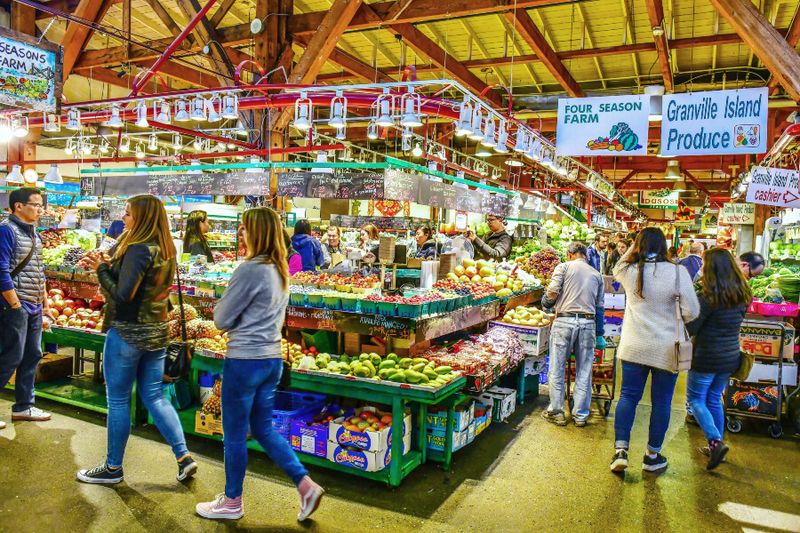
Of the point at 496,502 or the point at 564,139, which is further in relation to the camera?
the point at 564,139

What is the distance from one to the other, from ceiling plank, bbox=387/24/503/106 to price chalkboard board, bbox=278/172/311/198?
9.91ft

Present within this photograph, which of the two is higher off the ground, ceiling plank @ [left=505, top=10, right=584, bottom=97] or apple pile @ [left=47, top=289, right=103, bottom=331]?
ceiling plank @ [left=505, top=10, right=584, bottom=97]

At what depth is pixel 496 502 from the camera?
389 centimetres

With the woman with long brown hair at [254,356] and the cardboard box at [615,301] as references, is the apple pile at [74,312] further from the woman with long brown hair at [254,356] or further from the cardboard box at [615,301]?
the cardboard box at [615,301]

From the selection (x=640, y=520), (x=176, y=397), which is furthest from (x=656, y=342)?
(x=176, y=397)

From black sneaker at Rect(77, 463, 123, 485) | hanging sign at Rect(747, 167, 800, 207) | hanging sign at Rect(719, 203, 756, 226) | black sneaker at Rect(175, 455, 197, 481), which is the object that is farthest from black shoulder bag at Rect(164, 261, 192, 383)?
hanging sign at Rect(719, 203, 756, 226)

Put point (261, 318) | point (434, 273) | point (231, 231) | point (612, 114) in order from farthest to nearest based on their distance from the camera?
1. point (231, 231)
2. point (612, 114)
3. point (434, 273)
4. point (261, 318)

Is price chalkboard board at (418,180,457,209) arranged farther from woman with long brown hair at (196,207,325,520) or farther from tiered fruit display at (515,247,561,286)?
woman with long brown hair at (196,207,325,520)

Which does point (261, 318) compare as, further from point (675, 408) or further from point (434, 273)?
point (675, 408)

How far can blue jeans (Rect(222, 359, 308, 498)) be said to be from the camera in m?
3.27

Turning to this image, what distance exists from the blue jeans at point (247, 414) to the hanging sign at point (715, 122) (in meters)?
4.94

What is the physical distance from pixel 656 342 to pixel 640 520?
1.20 m

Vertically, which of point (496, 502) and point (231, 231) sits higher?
point (231, 231)

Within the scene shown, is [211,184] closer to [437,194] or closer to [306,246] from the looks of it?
[306,246]
